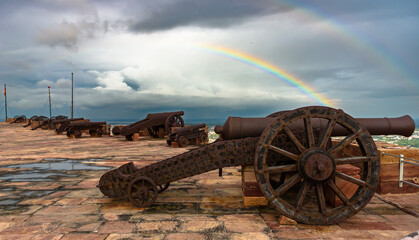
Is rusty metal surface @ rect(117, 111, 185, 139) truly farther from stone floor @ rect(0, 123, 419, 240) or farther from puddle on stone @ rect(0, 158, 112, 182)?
stone floor @ rect(0, 123, 419, 240)

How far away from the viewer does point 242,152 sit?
4.06 m

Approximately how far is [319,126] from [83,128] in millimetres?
18327

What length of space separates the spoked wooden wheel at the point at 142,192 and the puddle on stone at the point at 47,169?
3.27 m

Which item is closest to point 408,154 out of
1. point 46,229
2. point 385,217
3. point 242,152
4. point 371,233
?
point 385,217

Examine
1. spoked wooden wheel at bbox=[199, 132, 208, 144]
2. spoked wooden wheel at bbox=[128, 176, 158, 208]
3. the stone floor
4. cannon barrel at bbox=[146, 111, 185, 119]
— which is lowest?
the stone floor

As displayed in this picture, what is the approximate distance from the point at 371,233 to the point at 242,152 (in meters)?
1.90

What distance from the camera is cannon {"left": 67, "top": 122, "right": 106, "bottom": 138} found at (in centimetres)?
1859

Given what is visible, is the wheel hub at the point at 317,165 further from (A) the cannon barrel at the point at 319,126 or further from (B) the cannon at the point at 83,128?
(B) the cannon at the point at 83,128

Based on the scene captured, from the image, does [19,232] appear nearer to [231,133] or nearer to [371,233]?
[231,133]

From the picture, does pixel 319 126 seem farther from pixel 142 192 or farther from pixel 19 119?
pixel 19 119

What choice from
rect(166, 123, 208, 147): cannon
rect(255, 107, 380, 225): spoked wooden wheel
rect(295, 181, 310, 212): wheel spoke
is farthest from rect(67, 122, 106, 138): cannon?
rect(295, 181, 310, 212): wheel spoke

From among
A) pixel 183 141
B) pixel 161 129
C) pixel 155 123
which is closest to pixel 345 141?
pixel 183 141

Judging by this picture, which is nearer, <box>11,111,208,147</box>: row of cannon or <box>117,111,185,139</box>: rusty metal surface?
<box>11,111,208,147</box>: row of cannon

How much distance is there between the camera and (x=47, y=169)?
25.2ft
